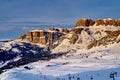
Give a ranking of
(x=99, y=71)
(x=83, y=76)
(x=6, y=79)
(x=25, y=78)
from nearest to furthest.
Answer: (x=6, y=79) < (x=25, y=78) < (x=83, y=76) < (x=99, y=71)

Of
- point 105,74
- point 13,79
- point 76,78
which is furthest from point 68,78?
point 13,79

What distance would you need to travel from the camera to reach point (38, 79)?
163 meters

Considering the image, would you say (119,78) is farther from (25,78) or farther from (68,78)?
(25,78)

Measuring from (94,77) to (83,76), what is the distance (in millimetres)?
9449

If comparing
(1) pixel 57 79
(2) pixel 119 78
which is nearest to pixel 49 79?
(1) pixel 57 79

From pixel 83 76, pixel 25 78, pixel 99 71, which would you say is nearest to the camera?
pixel 25 78

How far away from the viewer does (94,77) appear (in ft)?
549

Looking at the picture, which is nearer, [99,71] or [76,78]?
[76,78]

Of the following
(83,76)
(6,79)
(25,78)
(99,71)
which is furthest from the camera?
(99,71)

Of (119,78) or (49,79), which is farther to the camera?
(49,79)

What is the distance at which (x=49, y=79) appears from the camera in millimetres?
166000

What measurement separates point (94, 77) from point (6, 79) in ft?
122

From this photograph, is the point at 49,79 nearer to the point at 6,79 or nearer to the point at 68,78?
the point at 68,78

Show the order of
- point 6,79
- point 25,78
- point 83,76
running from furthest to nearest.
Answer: point 83,76 → point 25,78 → point 6,79
